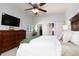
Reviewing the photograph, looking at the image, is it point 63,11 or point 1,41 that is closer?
point 1,41

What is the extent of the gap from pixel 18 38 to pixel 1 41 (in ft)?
3.15

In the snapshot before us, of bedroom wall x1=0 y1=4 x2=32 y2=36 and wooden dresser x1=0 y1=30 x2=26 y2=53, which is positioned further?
bedroom wall x1=0 y1=4 x2=32 y2=36

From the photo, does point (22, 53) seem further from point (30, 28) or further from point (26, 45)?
point (30, 28)

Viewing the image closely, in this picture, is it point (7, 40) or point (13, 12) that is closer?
point (7, 40)

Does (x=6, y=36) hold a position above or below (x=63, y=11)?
below

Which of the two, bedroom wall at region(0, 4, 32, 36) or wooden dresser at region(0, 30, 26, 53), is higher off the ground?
bedroom wall at region(0, 4, 32, 36)

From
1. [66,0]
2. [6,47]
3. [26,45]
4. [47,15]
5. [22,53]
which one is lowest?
[6,47]

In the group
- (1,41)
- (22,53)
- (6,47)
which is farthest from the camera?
(6,47)

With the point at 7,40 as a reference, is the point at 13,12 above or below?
above

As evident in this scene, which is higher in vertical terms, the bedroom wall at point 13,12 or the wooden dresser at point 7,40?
the bedroom wall at point 13,12

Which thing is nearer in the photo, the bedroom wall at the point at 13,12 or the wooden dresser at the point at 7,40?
the wooden dresser at the point at 7,40

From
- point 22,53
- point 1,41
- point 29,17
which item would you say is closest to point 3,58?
point 22,53

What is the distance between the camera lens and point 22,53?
163 cm

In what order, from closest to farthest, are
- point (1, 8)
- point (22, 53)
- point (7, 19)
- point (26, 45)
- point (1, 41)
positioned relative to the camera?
point (22, 53)
point (26, 45)
point (1, 41)
point (1, 8)
point (7, 19)
